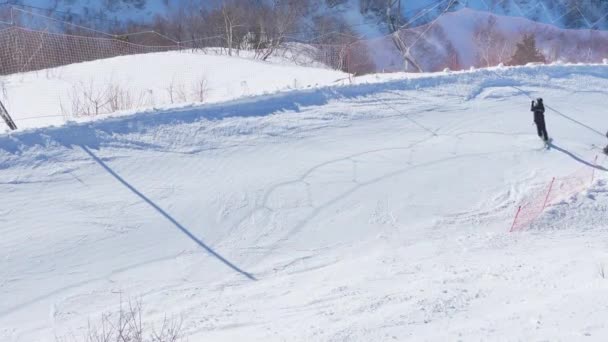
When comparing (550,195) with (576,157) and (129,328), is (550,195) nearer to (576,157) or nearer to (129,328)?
(576,157)

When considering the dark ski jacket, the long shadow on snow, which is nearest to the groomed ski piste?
the long shadow on snow

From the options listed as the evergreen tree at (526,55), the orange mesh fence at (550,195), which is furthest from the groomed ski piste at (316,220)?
the evergreen tree at (526,55)

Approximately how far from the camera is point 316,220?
1001 cm

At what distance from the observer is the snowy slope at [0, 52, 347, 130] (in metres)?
14.3

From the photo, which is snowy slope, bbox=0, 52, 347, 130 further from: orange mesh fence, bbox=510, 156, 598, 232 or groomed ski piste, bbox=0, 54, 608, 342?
orange mesh fence, bbox=510, 156, 598, 232

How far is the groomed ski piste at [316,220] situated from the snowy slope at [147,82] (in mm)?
2228

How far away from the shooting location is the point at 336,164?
1132cm

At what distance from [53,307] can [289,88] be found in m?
6.72

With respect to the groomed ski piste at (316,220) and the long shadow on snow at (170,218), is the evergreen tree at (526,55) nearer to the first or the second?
the groomed ski piste at (316,220)

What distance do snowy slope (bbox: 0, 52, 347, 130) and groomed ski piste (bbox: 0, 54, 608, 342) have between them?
87.7 inches

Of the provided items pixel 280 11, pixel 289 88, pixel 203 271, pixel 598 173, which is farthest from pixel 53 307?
pixel 280 11

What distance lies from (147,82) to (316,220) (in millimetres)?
8816

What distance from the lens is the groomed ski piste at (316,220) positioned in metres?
6.86

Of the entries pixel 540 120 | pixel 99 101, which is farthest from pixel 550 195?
pixel 99 101
